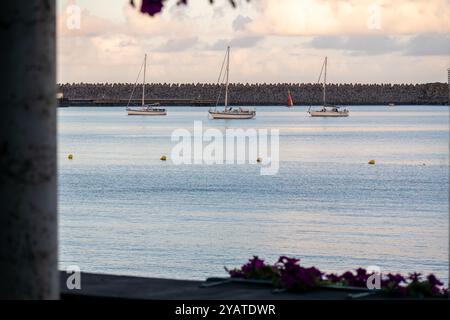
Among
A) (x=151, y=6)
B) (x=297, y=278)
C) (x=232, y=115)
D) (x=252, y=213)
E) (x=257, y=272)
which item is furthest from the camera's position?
(x=232, y=115)

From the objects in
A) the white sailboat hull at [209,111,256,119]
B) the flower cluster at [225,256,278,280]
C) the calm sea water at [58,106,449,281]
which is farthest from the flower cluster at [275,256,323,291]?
the white sailboat hull at [209,111,256,119]

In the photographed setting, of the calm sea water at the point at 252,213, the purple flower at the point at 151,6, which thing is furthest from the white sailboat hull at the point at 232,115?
the purple flower at the point at 151,6

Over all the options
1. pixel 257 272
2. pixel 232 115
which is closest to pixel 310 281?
pixel 257 272

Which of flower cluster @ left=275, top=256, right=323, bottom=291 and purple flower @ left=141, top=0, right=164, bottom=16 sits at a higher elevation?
purple flower @ left=141, top=0, right=164, bottom=16

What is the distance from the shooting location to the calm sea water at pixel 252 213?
2534 cm

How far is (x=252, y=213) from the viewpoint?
124 feet

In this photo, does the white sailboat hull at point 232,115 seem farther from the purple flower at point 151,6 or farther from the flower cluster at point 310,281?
the purple flower at point 151,6

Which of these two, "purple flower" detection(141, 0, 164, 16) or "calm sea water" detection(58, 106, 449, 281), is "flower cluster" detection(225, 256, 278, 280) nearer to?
"purple flower" detection(141, 0, 164, 16)

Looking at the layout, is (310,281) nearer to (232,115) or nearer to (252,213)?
(252,213)

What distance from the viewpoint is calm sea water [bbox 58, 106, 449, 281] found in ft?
83.1

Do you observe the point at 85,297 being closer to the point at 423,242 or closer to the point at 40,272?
the point at 40,272

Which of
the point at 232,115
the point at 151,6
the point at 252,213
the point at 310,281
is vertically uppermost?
the point at 232,115
